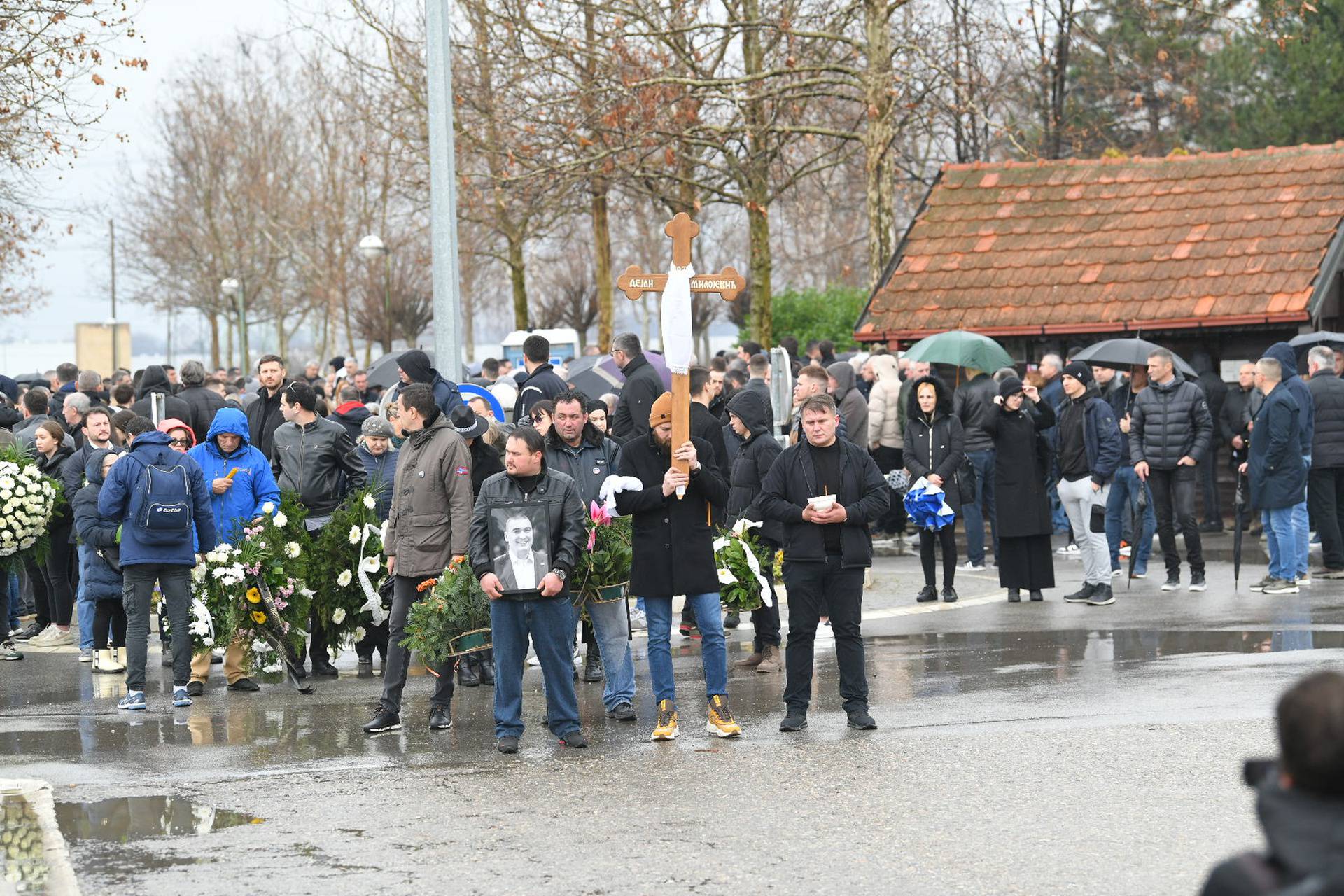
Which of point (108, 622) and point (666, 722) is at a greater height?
point (108, 622)

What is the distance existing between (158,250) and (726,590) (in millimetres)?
54324

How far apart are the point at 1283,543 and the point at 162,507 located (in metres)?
9.33

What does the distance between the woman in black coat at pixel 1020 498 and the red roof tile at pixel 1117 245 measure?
682cm

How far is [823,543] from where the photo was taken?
9516 millimetres

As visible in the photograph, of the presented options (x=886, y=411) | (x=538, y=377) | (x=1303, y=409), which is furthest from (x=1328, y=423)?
(x=538, y=377)

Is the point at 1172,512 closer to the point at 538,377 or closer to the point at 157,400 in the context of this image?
the point at 538,377

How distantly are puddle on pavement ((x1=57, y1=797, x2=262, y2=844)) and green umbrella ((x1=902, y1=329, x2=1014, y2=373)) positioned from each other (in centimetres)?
1068

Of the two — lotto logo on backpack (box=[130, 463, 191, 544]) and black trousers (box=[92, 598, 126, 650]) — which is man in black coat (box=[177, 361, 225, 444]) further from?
lotto logo on backpack (box=[130, 463, 191, 544])

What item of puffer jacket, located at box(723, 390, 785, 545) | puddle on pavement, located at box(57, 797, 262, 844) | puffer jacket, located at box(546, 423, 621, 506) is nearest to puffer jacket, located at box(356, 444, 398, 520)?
puffer jacket, located at box(546, 423, 621, 506)

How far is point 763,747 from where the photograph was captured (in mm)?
9031

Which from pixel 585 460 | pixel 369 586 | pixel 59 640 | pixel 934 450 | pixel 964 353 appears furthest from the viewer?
pixel 964 353

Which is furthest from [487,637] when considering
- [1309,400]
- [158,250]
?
[158,250]

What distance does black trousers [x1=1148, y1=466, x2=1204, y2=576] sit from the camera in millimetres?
15242

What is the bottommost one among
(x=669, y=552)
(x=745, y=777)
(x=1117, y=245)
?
(x=745, y=777)
